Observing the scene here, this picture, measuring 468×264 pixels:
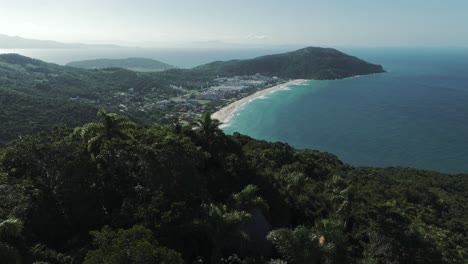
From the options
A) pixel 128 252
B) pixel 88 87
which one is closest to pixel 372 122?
pixel 128 252

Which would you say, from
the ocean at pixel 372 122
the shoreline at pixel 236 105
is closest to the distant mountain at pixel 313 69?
the shoreline at pixel 236 105

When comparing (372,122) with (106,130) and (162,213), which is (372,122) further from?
(162,213)

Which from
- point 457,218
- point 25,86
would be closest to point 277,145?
point 457,218

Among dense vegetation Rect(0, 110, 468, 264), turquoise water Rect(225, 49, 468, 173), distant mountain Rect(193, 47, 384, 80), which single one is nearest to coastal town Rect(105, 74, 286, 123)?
turquoise water Rect(225, 49, 468, 173)

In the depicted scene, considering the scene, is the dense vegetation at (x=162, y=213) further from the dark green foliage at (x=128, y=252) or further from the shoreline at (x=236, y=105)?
the shoreline at (x=236, y=105)

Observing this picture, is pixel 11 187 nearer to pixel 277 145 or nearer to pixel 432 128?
pixel 277 145

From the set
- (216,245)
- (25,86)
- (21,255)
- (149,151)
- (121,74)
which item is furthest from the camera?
(121,74)

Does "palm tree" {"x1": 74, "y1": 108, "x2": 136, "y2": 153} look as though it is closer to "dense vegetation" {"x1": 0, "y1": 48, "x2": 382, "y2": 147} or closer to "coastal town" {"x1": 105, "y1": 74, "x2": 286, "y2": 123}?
"dense vegetation" {"x1": 0, "y1": 48, "x2": 382, "y2": 147}
